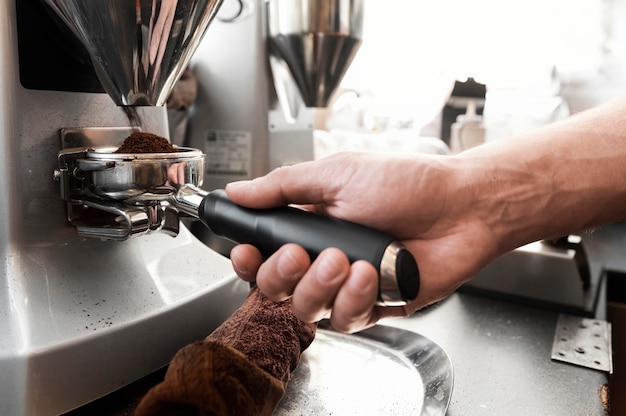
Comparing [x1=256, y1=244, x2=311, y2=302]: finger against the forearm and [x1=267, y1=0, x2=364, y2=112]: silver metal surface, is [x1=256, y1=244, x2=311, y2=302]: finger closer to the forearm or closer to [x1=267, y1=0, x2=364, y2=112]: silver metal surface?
the forearm

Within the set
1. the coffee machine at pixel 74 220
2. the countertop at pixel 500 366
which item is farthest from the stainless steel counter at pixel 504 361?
the coffee machine at pixel 74 220

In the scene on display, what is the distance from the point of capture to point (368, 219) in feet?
1.11

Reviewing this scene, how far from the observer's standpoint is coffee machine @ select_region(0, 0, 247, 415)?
0.30 meters

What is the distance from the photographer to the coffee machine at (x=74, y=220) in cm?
30

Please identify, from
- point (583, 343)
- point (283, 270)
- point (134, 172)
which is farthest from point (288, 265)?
point (583, 343)

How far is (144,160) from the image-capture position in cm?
31

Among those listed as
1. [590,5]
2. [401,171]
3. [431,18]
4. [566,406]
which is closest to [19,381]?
[401,171]

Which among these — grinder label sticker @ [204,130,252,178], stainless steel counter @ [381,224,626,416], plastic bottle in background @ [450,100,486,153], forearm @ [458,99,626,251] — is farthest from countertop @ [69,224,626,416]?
plastic bottle in background @ [450,100,486,153]

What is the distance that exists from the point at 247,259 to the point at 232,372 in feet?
0.25

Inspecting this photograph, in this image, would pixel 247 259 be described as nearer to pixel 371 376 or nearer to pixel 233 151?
pixel 371 376

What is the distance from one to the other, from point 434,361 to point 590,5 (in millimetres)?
1001

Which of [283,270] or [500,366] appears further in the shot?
[500,366]

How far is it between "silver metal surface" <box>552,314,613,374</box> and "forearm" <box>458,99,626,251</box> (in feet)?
0.40

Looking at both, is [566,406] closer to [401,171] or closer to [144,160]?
[401,171]
